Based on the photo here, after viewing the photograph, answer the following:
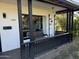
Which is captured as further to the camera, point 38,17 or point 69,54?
point 38,17

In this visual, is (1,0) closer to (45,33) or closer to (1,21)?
(1,21)

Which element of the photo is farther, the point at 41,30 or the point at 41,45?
the point at 41,30

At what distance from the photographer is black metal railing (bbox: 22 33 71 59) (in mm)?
5462

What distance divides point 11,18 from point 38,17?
10.6 feet

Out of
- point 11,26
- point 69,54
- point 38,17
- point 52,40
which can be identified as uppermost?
point 38,17

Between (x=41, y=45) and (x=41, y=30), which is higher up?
(x=41, y=30)

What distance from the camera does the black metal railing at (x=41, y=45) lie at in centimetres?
546

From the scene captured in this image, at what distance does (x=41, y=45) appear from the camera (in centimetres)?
667

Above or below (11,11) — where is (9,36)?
below

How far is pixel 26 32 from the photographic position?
9148 millimetres

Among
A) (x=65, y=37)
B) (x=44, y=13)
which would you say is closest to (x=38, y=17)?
(x=44, y=13)

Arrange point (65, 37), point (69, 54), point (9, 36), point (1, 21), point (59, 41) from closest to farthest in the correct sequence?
point (69, 54) < point (1, 21) < point (9, 36) < point (59, 41) < point (65, 37)

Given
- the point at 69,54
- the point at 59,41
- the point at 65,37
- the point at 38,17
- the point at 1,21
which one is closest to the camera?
the point at 69,54

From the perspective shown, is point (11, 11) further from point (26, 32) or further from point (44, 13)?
point (44, 13)
